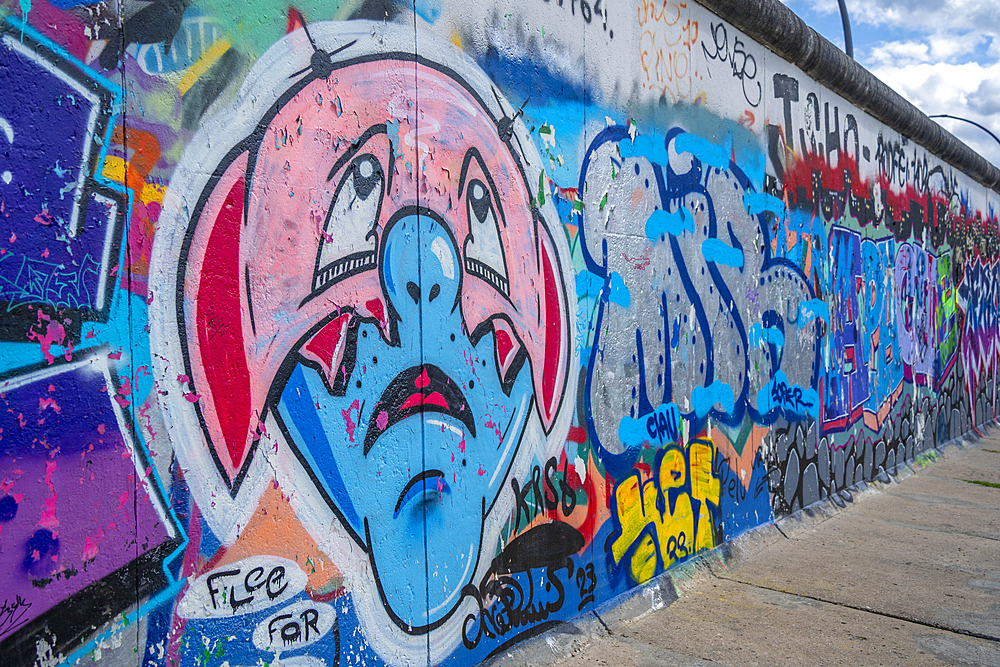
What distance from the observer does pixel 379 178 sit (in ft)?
9.05

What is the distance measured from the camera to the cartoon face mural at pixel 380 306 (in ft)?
7.58

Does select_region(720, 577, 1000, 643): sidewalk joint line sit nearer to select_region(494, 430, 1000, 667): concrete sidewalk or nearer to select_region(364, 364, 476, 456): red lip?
select_region(494, 430, 1000, 667): concrete sidewalk

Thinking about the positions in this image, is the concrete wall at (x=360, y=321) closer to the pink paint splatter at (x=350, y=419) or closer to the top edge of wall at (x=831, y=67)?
the pink paint splatter at (x=350, y=419)

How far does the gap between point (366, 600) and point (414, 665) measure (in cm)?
39

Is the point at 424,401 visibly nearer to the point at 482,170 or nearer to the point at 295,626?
the point at 295,626

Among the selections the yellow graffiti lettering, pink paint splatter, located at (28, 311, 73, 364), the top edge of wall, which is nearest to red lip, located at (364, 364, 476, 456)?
pink paint splatter, located at (28, 311, 73, 364)

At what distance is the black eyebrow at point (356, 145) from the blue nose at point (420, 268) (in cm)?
30

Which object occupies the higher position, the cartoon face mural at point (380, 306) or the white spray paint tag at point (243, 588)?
the cartoon face mural at point (380, 306)

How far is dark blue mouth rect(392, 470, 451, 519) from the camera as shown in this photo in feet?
9.22

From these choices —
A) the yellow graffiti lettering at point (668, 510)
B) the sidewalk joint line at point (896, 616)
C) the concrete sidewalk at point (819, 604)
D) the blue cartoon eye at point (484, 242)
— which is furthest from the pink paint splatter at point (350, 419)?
the sidewalk joint line at point (896, 616)

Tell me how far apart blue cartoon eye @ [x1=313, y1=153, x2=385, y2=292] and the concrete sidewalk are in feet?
6.08

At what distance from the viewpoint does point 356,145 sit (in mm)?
2689
